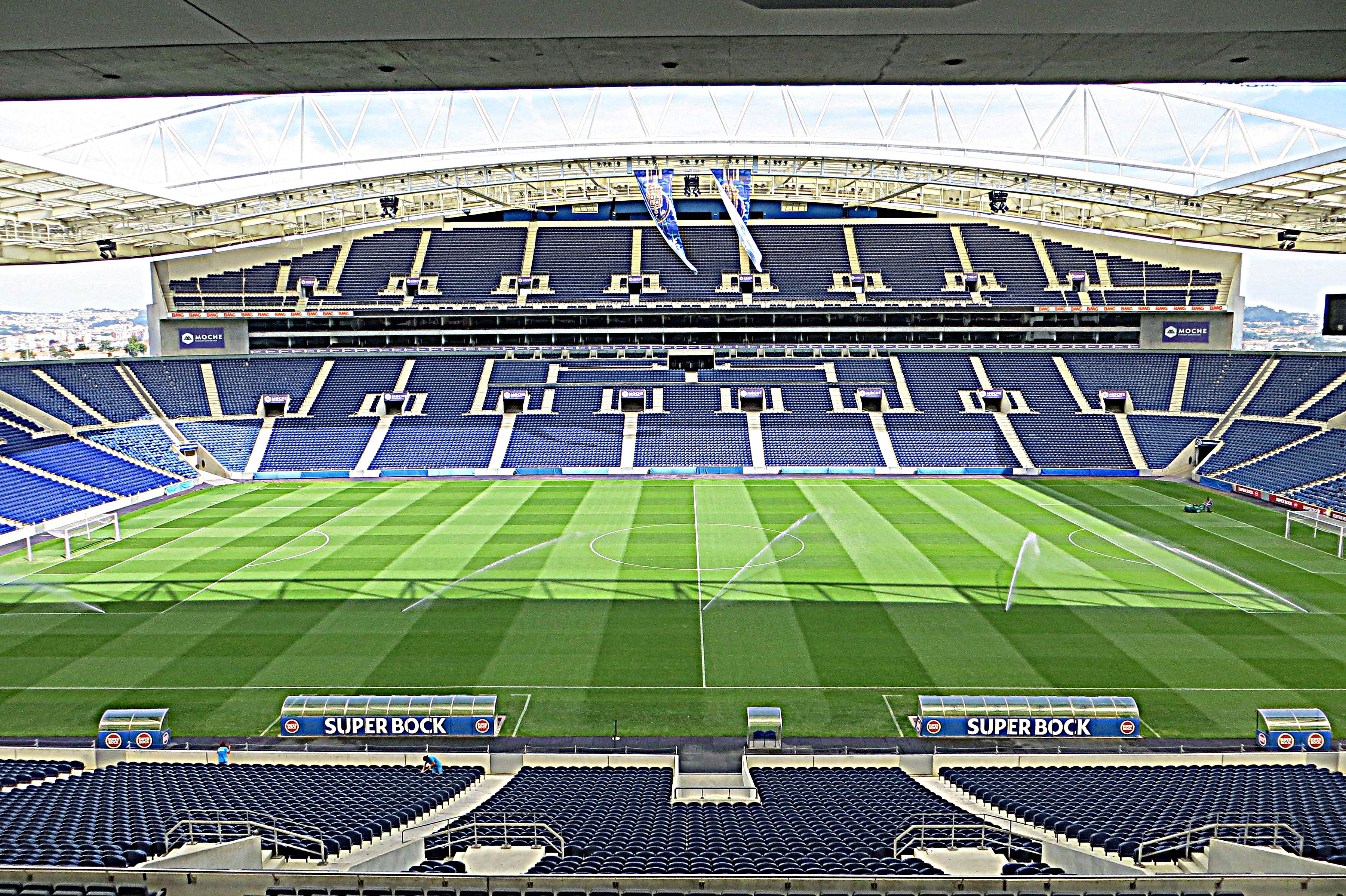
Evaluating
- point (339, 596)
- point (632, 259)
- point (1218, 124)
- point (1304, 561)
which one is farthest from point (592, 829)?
point (632, 259)

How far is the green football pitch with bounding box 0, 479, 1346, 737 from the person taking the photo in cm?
1795

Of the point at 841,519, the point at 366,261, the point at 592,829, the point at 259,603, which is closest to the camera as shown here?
the point at 592,829

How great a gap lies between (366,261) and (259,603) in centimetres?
4038

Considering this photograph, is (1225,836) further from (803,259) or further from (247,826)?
(803,259)

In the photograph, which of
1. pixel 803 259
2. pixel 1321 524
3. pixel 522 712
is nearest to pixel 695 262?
pixel 803 259

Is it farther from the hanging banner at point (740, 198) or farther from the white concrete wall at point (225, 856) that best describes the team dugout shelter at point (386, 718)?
the hanging banner at point (740, 198)

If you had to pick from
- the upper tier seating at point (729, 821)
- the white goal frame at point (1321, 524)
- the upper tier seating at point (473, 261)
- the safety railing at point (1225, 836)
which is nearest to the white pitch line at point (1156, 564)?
the white goal frame at point (1321, 524)

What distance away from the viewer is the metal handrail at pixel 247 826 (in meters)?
8.45

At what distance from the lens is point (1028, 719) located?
16.1 meters

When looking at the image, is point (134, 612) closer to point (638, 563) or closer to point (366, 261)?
Answer: point (638, 563)

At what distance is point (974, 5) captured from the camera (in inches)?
151

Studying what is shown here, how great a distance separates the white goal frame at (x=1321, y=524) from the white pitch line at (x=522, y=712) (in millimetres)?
27660

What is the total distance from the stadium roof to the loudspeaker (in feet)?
9.87

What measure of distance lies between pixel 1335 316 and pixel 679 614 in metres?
36.6
